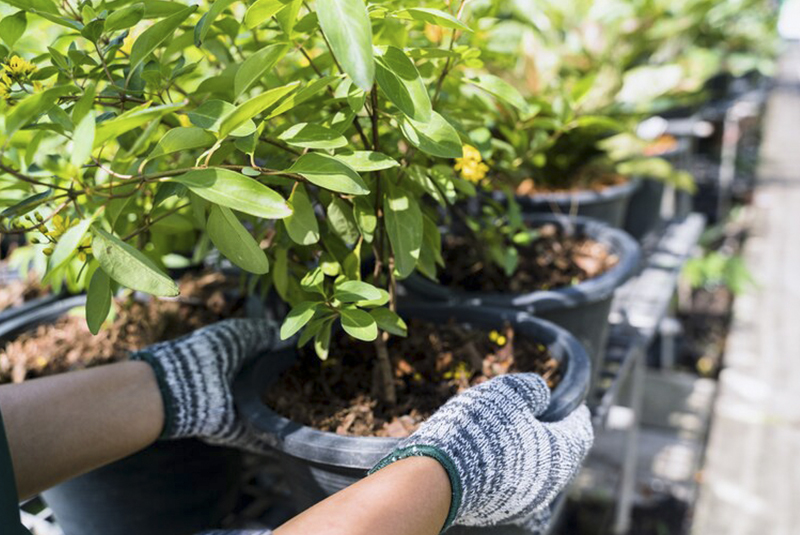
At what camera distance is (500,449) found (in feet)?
2.04

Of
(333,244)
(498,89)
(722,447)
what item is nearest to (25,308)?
(333,244)

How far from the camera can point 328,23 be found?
0.45m

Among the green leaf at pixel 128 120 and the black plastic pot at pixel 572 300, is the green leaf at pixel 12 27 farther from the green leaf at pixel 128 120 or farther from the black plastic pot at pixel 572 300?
the black plastic pot at pixel 572 300

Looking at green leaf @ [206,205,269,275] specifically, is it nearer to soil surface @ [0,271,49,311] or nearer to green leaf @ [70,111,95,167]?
green leaf @ [70,111,95,167]

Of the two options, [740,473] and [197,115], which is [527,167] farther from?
[740,473]

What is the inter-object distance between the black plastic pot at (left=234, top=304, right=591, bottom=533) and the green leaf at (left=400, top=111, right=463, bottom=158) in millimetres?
275

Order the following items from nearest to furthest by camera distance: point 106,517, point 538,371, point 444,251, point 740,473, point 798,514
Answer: point 538,371 → point 106,517 → point 444,251 → point 798,514 → point 740,473

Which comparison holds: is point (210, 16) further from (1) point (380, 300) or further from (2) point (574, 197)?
(2) point (574, 197)

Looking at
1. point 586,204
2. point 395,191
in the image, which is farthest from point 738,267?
point 395,191

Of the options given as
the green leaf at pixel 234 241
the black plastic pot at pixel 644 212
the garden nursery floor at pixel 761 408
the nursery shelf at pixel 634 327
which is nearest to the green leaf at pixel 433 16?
the green leaf at pixel 234 241

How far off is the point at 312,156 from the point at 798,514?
1.94m

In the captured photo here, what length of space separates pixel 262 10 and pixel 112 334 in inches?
28.5

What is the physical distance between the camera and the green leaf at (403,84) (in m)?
0.55

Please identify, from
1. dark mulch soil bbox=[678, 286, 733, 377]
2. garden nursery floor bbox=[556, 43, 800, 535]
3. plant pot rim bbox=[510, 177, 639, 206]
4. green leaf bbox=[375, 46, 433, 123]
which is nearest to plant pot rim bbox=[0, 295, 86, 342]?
green leaf bbox=[375, 46, 433, 123]
